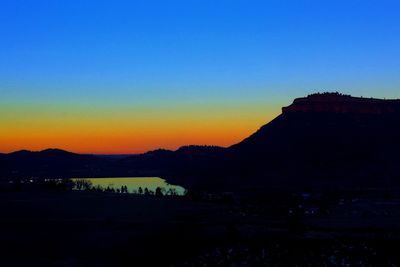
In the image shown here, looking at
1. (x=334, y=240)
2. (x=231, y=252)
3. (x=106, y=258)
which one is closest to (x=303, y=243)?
(x=334, y=240)

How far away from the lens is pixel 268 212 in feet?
360

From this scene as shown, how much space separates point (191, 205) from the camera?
400 ft

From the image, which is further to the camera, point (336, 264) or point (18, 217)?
point (18, 217)

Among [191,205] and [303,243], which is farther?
[191,205]

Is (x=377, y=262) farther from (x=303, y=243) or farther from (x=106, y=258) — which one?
(x=106, y=258)

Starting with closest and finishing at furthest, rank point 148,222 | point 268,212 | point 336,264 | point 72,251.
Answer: point 336,264, point 72,251, point 148,222, point 268,212

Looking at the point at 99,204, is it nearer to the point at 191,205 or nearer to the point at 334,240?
the point at 191,205

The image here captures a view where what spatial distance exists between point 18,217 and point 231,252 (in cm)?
4054

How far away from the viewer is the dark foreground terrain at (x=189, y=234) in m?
56.0

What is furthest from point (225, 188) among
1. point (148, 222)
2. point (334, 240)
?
point (334, 240)

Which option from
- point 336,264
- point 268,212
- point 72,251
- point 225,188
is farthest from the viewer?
point 225,188

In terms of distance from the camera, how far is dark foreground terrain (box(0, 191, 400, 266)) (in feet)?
184

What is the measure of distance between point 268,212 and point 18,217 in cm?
4281

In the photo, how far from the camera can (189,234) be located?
73.2 metres
